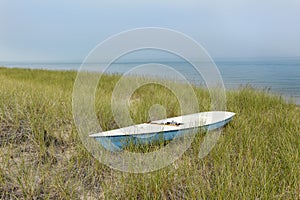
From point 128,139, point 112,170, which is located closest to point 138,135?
point 128,139

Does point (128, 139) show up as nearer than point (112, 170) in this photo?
No

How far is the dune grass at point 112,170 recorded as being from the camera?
2.34 m

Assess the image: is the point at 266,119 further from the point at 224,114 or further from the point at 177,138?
the point at 177,138

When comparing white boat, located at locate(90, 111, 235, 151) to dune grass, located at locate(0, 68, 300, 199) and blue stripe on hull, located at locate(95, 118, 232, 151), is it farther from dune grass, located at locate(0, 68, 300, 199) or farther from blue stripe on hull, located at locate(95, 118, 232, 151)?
dune grass, located at locate(0, 68, 300, 199)

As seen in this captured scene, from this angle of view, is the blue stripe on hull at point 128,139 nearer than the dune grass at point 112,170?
No

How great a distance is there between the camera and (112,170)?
2.83 m

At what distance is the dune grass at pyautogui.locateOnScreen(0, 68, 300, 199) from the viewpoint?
2336 mm

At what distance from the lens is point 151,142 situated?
351 centimetres

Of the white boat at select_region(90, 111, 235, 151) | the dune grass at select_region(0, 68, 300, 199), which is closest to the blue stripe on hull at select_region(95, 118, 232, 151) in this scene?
the white boat at select_region(90, 111, 235, 151)

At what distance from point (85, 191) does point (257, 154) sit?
2080 mm

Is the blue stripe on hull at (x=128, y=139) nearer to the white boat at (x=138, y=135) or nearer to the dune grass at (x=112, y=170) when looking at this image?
the white boat at (x=138, y=135)

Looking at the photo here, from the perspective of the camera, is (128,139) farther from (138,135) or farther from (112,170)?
(112,170)

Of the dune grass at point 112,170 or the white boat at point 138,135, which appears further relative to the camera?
the white boat at point 138,135

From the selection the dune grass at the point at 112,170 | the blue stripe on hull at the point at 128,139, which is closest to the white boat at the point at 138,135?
the blue stripe on hull at the point at 128,139
